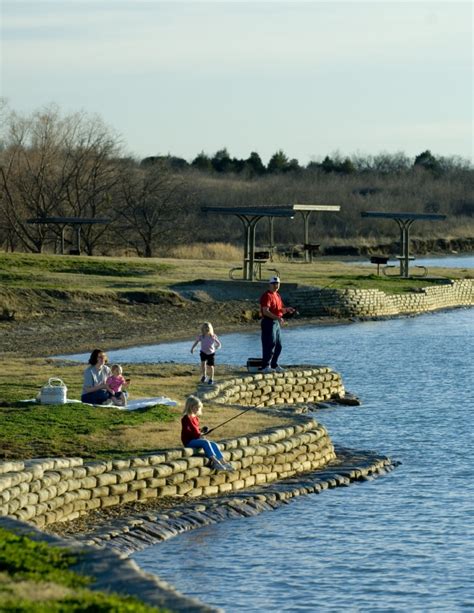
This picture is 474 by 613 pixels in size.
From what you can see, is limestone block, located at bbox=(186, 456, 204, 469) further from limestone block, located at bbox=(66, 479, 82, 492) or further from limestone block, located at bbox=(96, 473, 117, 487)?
limestone block, located at bbox=(66, 479, 82, 492)

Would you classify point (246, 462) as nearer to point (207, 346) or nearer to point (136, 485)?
point (136, 485)

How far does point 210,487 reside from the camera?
16.7m

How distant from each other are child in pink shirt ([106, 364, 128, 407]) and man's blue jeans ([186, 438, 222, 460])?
2953 millimetres

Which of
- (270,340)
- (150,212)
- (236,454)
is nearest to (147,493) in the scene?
(236,454)

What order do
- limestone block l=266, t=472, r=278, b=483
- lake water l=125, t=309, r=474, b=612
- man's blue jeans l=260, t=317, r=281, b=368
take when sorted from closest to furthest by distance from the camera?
1. lake water l=125, t=309, r=474, b=612
2. limestone block l=266, t=472, r=278, b=483
3. man's blue jeans l=260, t=317, r=281, b=368

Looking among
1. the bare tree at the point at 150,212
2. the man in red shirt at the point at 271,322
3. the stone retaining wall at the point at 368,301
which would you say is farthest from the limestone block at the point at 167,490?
the bare tree at the point at 150,212

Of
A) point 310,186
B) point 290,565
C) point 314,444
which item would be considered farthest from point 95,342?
point 310,186

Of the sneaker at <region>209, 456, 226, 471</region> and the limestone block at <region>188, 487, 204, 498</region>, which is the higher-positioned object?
the sneaker at <region>209, 456, 226, 471</region>

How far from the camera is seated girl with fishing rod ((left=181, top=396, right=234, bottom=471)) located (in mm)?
16797

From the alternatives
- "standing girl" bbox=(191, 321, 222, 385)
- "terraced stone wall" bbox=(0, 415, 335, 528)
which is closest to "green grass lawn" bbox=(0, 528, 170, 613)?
"terraced stone wall" bbox=(0, 415, 335, 528)

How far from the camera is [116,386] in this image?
64.7 ft

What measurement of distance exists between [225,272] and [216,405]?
92.3 feet

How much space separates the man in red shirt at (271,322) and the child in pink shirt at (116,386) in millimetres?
4033

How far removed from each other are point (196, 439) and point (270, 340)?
7.46m
